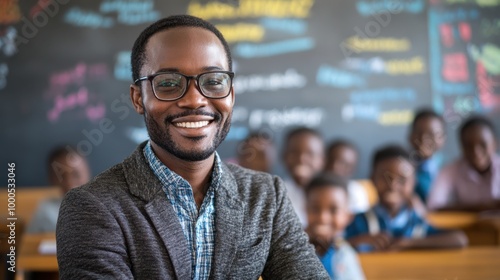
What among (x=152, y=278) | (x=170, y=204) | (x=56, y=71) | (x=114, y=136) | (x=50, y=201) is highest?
(x=56, y=71)

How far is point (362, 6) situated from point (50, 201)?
2617 mm

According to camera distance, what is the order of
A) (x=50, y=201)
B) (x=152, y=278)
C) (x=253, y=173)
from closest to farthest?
(x=152, y=278), (x=253, y=173), (x=50, y=201)

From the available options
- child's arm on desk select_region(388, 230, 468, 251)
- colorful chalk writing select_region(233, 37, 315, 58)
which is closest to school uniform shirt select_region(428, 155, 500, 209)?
child's arm on desk select_region(388, 230, 468, 251)

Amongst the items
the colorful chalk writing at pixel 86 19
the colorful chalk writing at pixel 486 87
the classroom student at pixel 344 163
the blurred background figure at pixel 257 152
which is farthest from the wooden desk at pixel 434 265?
the colorful chalk writing at pixel 86 19

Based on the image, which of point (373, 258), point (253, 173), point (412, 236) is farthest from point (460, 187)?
point (253, 173)

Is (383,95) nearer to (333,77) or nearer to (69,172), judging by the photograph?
(333,77)

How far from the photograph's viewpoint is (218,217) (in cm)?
124

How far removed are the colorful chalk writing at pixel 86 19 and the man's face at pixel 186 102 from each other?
3586mm

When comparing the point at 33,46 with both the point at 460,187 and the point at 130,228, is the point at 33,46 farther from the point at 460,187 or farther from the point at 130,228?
the point at 130,228

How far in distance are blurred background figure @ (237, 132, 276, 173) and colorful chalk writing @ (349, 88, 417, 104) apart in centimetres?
78

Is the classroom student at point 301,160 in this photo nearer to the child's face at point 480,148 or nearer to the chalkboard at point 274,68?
the chalkboard at point 274,68

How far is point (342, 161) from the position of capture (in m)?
4.55

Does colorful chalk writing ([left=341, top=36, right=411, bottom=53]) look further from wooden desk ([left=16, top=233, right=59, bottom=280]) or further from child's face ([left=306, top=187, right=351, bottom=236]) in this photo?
wooden desk ([left=16, top=233, right=59, bottom=280])

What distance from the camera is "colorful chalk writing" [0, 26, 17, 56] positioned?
4.46m
